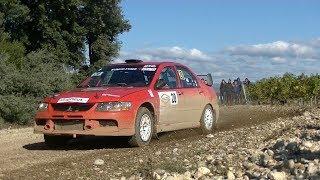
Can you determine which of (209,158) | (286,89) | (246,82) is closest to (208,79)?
(209,158)

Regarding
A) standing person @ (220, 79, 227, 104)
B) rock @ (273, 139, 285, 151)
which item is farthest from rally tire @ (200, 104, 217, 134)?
standing person @ (220, 79, 227, 104)

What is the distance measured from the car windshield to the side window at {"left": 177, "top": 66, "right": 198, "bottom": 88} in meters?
0.91

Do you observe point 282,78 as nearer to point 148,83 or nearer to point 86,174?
point 148,83

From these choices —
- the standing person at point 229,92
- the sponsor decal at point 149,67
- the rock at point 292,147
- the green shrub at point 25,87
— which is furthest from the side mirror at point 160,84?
the standing person at point 229,92

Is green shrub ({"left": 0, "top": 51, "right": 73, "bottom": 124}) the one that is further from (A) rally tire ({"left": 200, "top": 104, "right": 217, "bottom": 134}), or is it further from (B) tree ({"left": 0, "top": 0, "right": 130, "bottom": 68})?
(B) tree ({"left": 0, "top": 0, "right": 130, "bottom": 68})

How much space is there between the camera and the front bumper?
9750 mm

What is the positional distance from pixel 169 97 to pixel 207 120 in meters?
2.02

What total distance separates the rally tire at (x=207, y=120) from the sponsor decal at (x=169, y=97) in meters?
1.41

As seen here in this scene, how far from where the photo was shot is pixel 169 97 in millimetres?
11227

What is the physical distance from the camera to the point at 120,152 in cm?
946

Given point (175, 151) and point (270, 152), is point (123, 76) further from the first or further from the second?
point (270, 152)

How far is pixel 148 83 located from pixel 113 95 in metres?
1.11

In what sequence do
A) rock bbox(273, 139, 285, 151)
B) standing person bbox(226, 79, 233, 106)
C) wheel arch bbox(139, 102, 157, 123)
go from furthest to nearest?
standing person bbox(226, 79, 233, 106) → wheel arch bbox(139, 102, 157, 123) → rock bbox(273, 139, 285, 151)

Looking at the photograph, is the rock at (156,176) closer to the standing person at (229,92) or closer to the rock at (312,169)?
the rock at (312,169)
